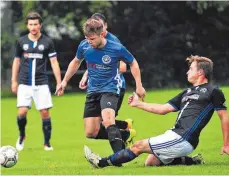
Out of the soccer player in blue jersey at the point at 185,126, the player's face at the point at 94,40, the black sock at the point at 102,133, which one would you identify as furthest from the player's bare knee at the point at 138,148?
the black sock at the point at 102,133

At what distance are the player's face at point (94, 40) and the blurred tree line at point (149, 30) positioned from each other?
27021 mm

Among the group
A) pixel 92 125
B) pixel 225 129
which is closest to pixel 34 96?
pixel 92 125

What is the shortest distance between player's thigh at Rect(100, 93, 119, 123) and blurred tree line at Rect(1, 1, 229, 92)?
1060 inches

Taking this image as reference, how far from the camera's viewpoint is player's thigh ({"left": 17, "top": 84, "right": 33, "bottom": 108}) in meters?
12.4

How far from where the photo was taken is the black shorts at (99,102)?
9438 millimetres

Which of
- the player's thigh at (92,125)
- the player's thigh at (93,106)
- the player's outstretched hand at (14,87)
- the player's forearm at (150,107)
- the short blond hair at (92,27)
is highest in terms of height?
the short blond hair at (92,27)

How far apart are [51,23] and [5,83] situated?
14.1ft

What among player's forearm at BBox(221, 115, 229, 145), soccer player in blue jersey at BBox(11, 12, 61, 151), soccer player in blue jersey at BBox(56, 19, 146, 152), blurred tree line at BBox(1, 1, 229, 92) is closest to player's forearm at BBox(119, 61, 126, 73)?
soccer player in blue jersey at BBox(56, 19, 146, 152)

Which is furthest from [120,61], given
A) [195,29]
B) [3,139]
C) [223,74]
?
[195,29]

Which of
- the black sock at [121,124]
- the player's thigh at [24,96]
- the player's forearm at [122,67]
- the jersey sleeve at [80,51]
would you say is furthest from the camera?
the player's thigh at [24,96]

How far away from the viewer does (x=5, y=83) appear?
37844 millimetres

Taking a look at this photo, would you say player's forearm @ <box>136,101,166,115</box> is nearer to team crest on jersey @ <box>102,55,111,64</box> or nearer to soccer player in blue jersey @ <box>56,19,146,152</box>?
soccer player in blue jersey @ <box>56,19,146,152</box>

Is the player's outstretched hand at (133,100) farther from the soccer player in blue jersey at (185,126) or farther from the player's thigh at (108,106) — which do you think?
the player's thigh at (108,106)

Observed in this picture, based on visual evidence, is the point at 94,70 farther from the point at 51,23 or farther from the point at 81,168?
the point at 51,23
